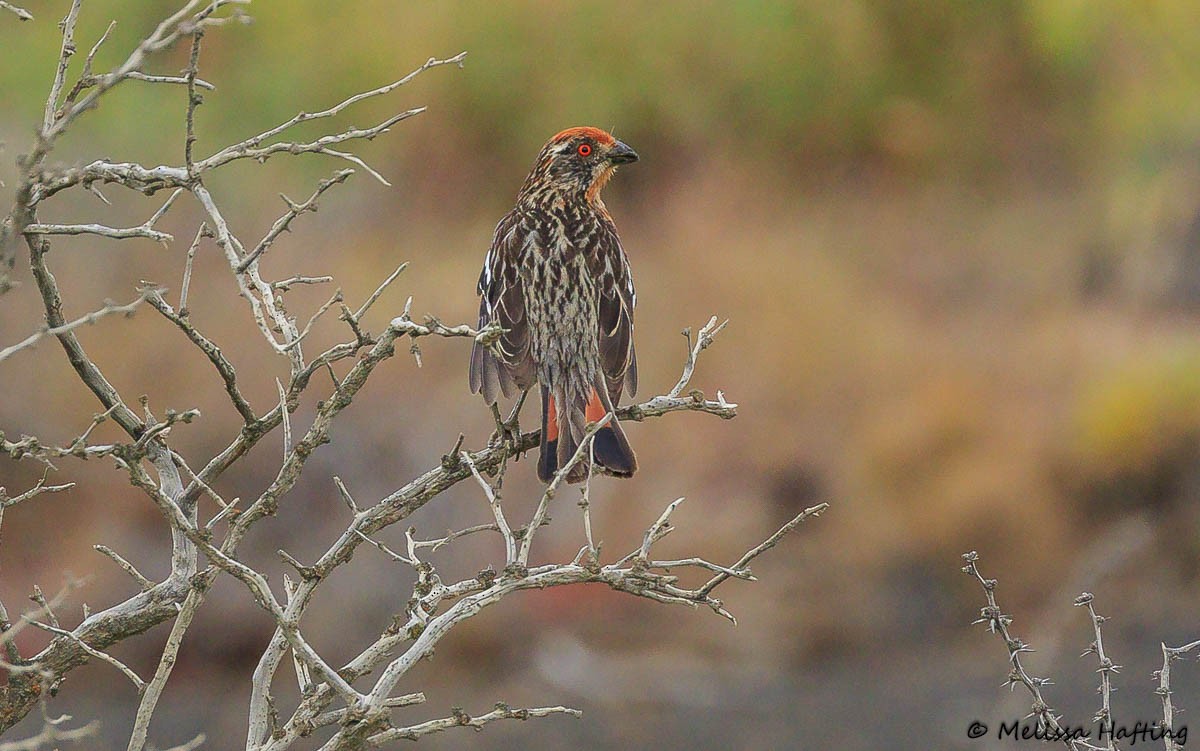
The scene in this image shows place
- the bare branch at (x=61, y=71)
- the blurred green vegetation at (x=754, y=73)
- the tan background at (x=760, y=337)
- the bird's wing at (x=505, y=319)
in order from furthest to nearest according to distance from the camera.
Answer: the blurred green vegetation at (x=754, y=73) < the tan background at (x=760, y=337) < the bird's wing at (x=505, y=319) < the bare branch at (x=61, y=71)

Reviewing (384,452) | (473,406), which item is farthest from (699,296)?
(384,452)

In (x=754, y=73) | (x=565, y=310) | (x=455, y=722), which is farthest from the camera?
(x=754, y=73)

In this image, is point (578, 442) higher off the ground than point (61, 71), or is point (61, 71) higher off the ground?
point (578, 442)

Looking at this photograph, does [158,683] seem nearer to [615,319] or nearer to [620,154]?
[615,319]

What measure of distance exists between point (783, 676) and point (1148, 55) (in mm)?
8091

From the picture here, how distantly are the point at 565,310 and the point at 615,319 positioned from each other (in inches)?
7.2

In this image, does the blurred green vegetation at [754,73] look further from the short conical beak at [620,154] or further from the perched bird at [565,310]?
the perched bird at [565,310]

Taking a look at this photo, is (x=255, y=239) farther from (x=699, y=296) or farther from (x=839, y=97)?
(x=839, y=97)

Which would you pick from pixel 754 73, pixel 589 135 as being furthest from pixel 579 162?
pixel 754 73

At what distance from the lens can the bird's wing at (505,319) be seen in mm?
4922

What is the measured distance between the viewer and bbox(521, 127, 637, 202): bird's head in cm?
565

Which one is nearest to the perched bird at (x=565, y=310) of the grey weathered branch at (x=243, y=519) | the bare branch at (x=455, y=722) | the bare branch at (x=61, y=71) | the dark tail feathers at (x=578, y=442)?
the dark tail feathers at (x=578, y=442)

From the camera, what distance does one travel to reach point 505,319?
508cm

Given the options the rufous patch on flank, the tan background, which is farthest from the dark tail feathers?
the tan background
